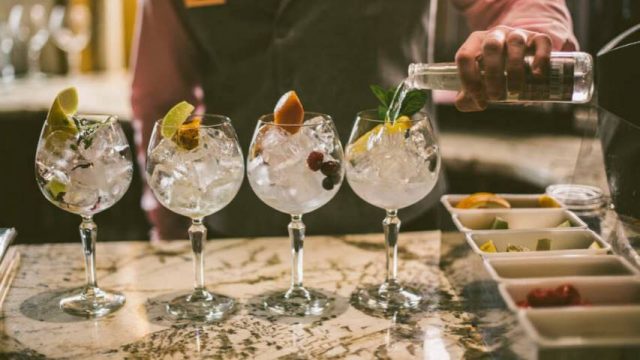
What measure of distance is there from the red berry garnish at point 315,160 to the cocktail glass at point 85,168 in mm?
314

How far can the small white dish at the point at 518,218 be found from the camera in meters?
1.50

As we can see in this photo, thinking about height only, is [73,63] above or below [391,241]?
above

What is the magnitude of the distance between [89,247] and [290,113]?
1.40 feet

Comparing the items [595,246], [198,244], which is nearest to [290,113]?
[198,244]

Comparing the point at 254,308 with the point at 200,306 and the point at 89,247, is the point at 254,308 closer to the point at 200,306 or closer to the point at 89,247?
the point at 200,306

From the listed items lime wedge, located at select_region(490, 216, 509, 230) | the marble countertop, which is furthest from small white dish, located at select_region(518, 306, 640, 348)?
lime wedge, located at select_region(490, 216, 509, 230)

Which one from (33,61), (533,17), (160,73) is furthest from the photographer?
(33,61)

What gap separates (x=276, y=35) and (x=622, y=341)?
1376 mm

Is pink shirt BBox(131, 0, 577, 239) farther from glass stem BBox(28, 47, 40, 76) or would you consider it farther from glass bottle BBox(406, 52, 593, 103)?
glass stem BBox(28, 47, 40, 76)

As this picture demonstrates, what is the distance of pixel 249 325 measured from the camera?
1.34 meters

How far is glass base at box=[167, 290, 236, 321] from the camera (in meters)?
1.37

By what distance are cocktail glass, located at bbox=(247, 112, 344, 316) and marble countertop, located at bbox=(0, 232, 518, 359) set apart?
0.11 meters

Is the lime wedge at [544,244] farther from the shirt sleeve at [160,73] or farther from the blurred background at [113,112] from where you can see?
the blurred background at [113,112]

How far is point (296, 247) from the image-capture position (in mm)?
1429
